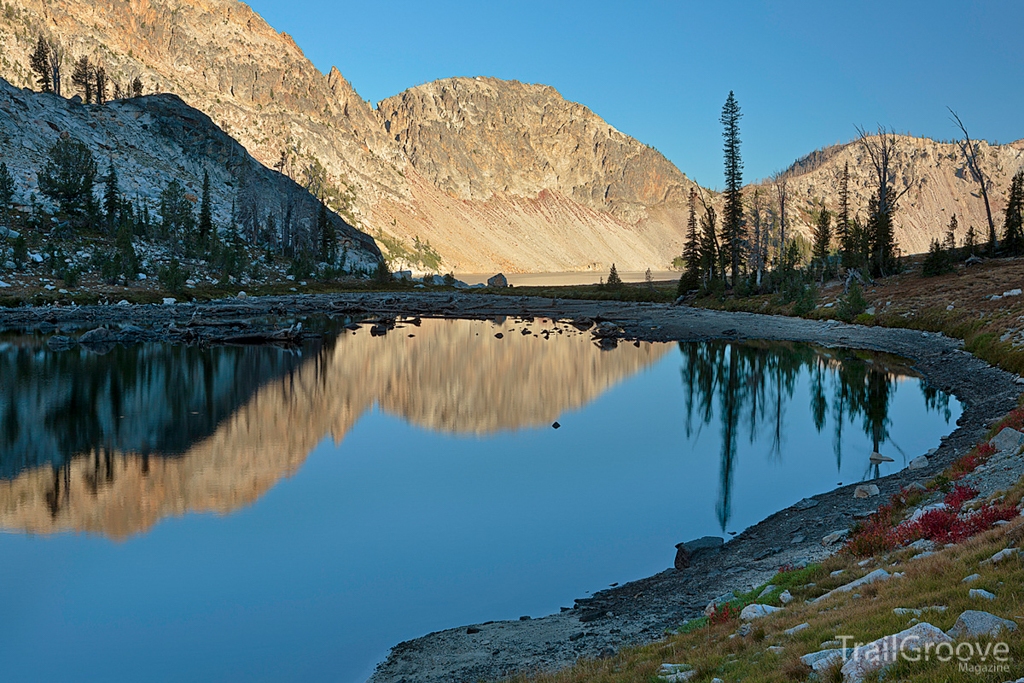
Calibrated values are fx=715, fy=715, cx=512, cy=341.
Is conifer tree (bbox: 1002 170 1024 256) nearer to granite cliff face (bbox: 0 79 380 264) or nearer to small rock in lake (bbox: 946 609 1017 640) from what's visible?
small rock in lake (bbox: 946 609 1017 640)

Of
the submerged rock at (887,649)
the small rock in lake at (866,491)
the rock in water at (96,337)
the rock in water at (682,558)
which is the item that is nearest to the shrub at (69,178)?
the rock in water at (96,337)

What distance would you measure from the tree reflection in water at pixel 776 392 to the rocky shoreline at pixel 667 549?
223 centimetres

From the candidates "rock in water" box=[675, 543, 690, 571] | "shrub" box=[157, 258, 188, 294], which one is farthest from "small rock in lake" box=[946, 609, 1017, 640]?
"shrub" box=[157, 258, 188, 294]

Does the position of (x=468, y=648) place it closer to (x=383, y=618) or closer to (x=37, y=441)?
(x=383, y=618)

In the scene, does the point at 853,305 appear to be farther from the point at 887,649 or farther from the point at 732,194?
the point at 887,649

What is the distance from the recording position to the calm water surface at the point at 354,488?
14289mm

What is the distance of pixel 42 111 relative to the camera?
124125 millimetres

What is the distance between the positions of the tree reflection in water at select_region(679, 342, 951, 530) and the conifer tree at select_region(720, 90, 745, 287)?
3089cm

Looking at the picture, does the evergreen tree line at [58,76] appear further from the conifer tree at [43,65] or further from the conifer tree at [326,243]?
the conifer tree at [326,243]

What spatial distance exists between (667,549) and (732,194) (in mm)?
78661

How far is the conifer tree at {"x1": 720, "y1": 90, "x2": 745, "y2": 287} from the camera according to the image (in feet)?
287

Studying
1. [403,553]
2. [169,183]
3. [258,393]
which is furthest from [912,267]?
[169,183]

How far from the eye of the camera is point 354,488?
24219mm

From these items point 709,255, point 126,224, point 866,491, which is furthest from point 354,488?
point 126,224
